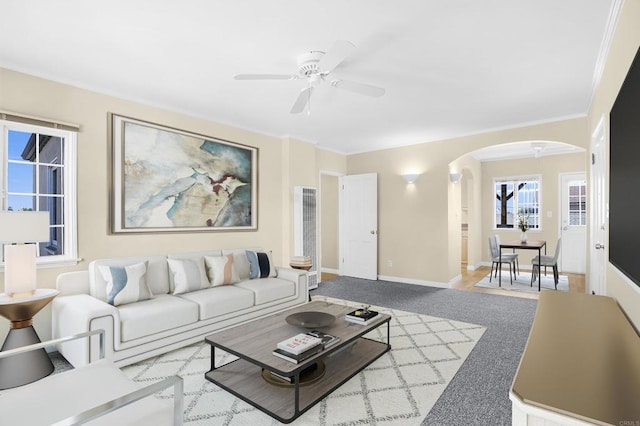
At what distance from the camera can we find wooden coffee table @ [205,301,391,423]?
2.07 m

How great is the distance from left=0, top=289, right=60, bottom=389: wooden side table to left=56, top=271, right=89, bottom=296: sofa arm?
33cm

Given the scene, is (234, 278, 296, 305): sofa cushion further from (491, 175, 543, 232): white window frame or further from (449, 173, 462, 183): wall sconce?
(491, 175, 543, 232): white window frame

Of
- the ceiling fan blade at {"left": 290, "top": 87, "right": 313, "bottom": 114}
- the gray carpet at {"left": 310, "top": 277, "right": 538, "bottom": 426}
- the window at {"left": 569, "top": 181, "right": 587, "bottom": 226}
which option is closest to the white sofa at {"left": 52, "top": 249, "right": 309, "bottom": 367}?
the gray carpet at {"left": 310, "top": 277, "right": 538, "bottom": 426}

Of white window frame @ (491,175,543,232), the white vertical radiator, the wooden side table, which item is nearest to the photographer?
the wooden side table

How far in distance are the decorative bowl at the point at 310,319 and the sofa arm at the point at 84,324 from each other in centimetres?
139

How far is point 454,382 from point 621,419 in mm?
1729

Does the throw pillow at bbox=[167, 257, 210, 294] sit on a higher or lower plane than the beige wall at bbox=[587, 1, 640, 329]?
lower

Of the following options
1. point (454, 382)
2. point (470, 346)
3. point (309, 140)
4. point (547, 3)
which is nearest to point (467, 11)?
point (547, 3)

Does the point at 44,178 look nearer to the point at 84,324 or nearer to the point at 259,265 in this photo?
the point at 84,324

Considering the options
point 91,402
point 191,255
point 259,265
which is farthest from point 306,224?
point 91,402

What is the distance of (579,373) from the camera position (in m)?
1.17

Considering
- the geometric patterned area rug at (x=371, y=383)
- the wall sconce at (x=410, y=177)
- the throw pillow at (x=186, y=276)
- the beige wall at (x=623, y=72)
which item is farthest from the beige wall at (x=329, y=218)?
the beige wall at (x=623, y=72)

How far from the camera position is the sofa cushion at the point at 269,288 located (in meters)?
3.72

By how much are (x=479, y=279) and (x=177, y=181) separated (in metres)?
5.62
